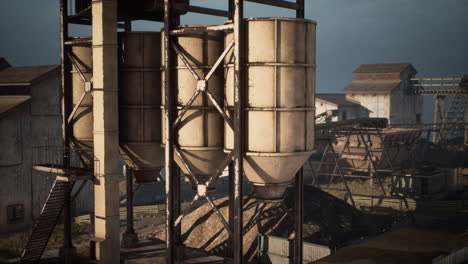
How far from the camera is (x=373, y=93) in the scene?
2153 inches

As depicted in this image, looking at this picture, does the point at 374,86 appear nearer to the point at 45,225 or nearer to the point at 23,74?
the point at 23,74

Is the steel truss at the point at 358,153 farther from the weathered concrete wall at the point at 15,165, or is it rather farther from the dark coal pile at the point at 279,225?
the weathered concrete wall at the point at 15,165

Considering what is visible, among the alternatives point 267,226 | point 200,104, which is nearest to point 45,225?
point 200,104

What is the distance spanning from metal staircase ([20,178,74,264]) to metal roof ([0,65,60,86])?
1246 cm

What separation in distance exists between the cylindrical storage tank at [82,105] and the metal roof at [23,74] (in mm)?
11175

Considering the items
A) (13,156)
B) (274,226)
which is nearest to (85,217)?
(13,156)

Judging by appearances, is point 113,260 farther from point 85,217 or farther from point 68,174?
point 85,217

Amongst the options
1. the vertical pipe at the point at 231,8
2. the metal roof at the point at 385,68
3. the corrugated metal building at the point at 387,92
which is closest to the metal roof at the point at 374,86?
the corrugated metal building at the point at 387,92

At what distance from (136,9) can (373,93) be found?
4110 cm

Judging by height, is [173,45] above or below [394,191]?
above

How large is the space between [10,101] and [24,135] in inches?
83.3

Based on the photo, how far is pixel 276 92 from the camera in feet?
43.0

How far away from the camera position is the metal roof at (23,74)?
28.3m

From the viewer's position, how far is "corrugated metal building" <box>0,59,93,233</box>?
A: 87.2ft
